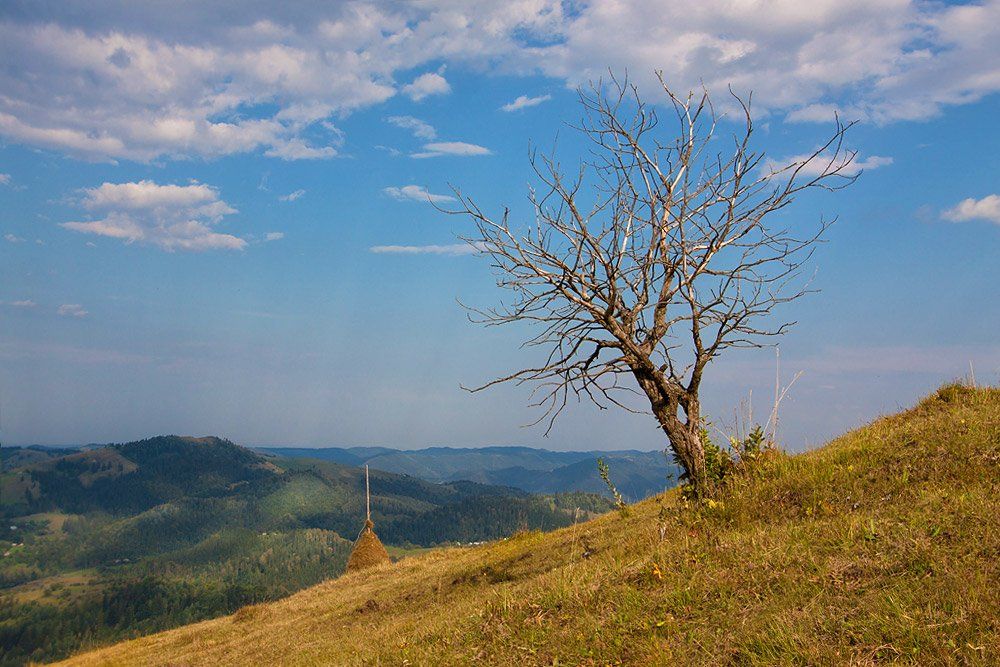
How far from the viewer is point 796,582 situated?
739 cm

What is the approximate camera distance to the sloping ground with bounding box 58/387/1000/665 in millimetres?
6125

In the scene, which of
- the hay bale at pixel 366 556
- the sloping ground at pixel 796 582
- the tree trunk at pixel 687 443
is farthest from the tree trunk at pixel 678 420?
the hay bale at pixel 366 556

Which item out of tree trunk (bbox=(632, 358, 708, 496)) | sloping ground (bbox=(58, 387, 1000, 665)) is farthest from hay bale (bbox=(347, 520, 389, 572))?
tree trunk (bbox=(632, 358, 708, 496))

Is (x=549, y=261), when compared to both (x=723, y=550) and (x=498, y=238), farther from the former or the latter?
(x=723, y=550)

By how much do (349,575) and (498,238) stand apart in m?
24.0

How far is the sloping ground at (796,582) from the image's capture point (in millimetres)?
6125

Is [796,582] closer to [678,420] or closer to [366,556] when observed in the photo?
[678,420]

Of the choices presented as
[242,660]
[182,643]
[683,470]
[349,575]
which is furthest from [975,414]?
[349,575]

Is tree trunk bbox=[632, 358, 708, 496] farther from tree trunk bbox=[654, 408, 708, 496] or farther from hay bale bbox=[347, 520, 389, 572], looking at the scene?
hay bale bbox=[347, 520, 389, 572]

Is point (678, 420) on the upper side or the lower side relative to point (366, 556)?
upper

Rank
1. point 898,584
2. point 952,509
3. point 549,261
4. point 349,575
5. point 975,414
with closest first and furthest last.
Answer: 1. point 898,584
2. point 952,509
3. point 975,414
4. point 549,261
5. point 349,575

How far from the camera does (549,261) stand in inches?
516

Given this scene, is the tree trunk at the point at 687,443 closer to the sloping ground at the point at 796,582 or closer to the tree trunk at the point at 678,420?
the tree trunk at the point at 678,420

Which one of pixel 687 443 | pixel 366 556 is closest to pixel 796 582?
pixel 687 443
